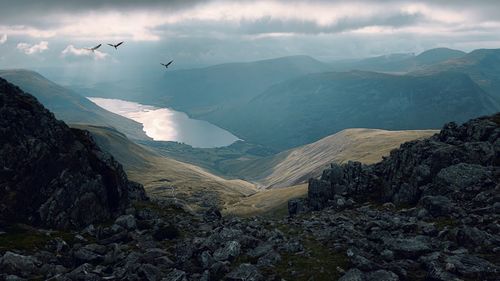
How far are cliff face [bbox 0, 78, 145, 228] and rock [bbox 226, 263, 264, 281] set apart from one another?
25.4 m

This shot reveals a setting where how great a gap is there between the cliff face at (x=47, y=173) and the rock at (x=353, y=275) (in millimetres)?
31727

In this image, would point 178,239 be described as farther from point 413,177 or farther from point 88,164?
point 413,177

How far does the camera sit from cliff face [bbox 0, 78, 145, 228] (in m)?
43.3

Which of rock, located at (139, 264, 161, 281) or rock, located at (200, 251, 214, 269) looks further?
rock, located at (200, 251, 214, 269)

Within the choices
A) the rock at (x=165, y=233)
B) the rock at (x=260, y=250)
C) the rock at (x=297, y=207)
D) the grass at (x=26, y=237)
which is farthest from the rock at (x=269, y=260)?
the rock at (x=297, y=207)

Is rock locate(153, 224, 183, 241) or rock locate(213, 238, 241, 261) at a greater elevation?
rock locate(213, 238, 241, 261)

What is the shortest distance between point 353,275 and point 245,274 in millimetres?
6630

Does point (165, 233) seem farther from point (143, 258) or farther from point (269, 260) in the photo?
point (269, 260)

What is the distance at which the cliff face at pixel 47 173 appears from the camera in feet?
142

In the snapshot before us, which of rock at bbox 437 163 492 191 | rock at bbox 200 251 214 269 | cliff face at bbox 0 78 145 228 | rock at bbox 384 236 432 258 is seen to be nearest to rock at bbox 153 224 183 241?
cliff face at bbox 0 78 145 228

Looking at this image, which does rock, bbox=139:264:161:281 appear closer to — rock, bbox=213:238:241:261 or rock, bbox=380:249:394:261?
rock, bbox=213:238:241:261

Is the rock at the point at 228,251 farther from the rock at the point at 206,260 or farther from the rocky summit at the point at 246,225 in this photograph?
the rock at the point at 206,260

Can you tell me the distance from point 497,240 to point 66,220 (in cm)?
4001

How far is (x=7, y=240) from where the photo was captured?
36625mm
